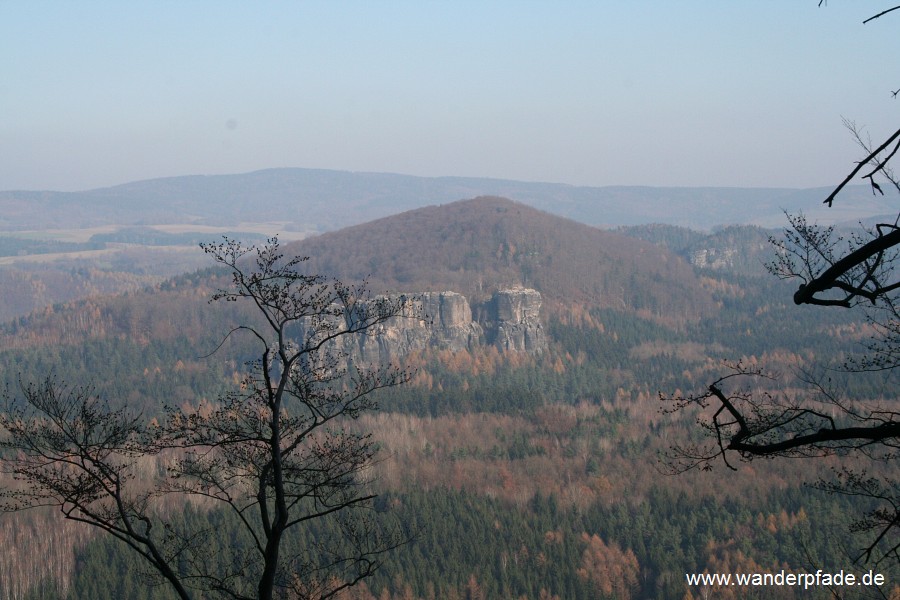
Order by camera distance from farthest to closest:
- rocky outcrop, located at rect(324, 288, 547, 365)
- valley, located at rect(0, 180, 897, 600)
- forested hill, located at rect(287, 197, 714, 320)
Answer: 1. forested hill, located at rect(287, 197, 714, 320)
2. rocky outcrop, located at rect(324, 288, 547, 365)
3. valley, located at rect(0, 180, 897, 600)

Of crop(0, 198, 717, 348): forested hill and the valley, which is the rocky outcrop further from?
crop(0, 198, 717, 348): forested hill

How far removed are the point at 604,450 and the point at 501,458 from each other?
876 centimetres

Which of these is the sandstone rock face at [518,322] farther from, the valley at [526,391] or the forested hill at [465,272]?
the forested hill at [465,272]

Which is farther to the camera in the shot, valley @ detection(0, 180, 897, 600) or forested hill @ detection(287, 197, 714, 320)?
forested hill @ detection(287, 197, 714, 320)

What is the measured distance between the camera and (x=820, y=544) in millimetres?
47625

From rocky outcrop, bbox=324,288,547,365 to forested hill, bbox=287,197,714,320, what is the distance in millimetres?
10701

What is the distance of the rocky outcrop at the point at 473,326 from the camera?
112812 millimetres

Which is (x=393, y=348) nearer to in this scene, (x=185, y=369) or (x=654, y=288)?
(x=185, y=369)

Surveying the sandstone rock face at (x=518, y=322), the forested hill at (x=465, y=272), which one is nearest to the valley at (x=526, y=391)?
the sandstone rock face at (x=518, y=322)

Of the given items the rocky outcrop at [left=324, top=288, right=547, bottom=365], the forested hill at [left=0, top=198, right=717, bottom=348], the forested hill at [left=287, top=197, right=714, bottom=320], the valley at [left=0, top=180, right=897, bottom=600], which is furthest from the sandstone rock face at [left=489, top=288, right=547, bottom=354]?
the forested hill at [left=287, top=197, right=714, bottom=320]

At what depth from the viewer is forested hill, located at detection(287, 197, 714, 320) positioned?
140 m

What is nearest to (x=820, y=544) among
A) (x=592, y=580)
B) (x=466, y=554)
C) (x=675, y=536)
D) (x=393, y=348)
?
(x=675, y=536)

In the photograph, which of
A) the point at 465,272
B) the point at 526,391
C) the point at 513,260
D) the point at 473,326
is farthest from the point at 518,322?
the point at 513,260

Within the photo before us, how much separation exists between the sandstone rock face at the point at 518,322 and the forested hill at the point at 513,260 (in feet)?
35.5
